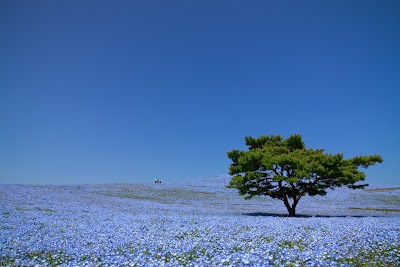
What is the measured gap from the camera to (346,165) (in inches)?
Result: 980

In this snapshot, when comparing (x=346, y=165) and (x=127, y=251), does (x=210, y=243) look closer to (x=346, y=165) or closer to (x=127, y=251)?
(x=127, y=251)

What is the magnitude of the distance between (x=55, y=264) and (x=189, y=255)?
3.85 m

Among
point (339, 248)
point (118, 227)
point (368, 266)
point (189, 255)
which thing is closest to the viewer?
point (368, 266)

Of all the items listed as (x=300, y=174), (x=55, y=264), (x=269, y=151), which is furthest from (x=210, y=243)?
(x=269, y=151)

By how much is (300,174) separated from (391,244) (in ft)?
42.1

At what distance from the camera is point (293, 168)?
24.4 meters

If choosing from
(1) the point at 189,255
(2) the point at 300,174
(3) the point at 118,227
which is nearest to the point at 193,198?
(2) the point at 300,174

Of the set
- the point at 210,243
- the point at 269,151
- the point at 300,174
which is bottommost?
the point at 210,243

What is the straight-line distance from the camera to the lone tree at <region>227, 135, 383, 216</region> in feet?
76.3

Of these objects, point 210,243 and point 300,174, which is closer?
point 210,243

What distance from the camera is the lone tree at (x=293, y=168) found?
76.3 ft

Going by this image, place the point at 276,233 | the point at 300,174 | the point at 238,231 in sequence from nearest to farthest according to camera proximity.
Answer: the point at 276,233 → the point at 238,231 → the point at 300,174

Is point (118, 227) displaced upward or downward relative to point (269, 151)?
downward

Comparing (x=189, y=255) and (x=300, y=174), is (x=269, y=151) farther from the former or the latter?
(x=189, y=255)
